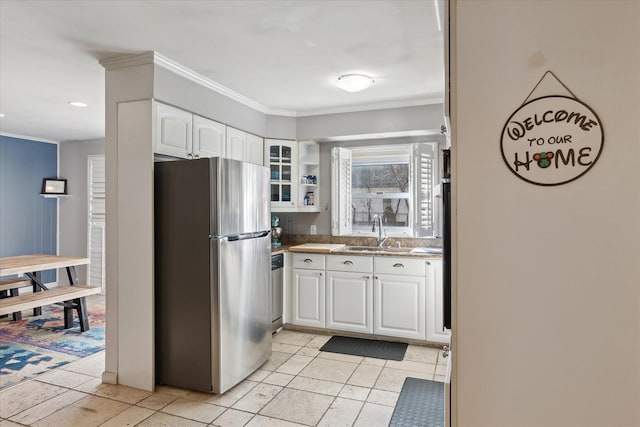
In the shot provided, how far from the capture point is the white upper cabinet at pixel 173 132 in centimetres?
282

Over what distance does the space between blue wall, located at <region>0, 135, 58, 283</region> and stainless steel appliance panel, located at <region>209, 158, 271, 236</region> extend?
458cm

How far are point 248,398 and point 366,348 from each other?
1347 millimetres

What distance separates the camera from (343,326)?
A: 13.0 ft

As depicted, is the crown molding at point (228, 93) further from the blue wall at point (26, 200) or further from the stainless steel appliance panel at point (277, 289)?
the blue wall at point (26, 200)

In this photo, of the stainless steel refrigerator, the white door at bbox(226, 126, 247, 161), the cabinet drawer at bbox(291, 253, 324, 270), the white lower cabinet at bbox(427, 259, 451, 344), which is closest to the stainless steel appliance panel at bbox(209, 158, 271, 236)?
the stainless steel refrigerator

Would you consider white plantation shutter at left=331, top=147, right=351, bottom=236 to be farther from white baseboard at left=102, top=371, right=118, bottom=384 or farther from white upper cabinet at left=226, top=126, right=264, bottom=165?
white baseboard at left=102, top=371, right=118, bottom=384

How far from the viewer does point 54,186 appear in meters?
6.04

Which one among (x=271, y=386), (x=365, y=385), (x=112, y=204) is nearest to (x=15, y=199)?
(x=112, y=204)

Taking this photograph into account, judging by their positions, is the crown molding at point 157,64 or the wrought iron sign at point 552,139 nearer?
the wrought iron sign at point 552,139

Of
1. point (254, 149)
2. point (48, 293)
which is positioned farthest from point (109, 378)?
point (254, 149)

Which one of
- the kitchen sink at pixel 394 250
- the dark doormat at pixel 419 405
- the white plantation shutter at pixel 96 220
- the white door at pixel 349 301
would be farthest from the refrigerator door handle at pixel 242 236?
the white plantation shutter at pixel 96 220

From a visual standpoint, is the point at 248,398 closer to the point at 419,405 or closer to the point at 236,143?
the point at 419,405

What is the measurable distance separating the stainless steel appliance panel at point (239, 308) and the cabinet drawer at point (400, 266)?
1135mm

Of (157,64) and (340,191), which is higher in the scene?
(157,64)
